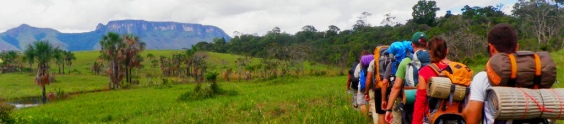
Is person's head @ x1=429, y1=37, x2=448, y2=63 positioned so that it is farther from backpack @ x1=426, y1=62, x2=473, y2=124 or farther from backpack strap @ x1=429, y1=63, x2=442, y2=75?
backpack @ x1=426, y1=62, x2=473, y2=124

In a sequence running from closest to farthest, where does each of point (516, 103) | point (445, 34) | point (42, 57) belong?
point (516, 103) < point (42, 57) < point (445, 34)

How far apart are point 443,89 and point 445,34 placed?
4012 centimetres

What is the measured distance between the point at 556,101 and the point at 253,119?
6.40 metres

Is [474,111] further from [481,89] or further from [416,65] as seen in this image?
[416,65]

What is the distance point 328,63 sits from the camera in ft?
206

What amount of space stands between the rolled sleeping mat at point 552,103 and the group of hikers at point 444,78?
8 cm

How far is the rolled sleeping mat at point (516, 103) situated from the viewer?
8.92 ft

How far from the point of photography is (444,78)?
3.45m

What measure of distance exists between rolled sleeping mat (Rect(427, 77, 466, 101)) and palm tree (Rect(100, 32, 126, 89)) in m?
41.4

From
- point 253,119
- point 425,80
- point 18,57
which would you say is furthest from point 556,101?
point 18,57

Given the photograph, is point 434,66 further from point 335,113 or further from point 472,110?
point 335,113

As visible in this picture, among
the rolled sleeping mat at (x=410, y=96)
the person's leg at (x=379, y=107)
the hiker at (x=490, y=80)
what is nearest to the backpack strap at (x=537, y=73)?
the hiker at (x=490, y=80)

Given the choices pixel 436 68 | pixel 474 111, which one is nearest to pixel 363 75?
pixel 436 68

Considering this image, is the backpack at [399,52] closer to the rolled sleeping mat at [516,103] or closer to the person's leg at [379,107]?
the person's leg at [379,107]
